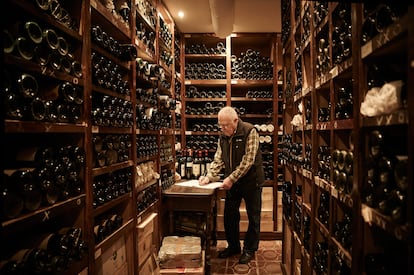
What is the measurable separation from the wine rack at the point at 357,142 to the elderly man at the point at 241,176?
122 cm

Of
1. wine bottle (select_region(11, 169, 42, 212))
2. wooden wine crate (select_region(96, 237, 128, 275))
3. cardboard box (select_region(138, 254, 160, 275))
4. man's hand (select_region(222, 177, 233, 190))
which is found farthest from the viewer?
man's hand (select_region(222, 177, 233, 190))

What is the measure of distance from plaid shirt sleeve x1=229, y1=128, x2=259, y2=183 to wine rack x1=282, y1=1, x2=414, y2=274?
111 cm

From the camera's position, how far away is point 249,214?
4246 mm

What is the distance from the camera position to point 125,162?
2.73 metres

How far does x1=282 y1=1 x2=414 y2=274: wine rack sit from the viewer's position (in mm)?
1193

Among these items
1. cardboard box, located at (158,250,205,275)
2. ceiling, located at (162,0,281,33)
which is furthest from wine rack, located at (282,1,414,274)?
ceiling, located at (162,0,281,33)

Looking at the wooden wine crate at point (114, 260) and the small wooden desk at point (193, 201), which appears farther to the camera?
the small wooden desk at point (193, 201)

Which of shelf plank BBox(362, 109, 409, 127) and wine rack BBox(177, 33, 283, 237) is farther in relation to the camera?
wine rack BBox(177, 33, 283, 237)

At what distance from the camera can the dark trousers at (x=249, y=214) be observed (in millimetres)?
4180

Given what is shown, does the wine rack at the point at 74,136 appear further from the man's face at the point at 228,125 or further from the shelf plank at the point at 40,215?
the man's face at the point at 228,125

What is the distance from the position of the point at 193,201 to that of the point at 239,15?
8.92ft

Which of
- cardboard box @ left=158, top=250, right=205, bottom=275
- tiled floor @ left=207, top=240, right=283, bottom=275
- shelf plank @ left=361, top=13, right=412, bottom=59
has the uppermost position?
shelf plank @ left=361, top=13, right=412, bottom=59

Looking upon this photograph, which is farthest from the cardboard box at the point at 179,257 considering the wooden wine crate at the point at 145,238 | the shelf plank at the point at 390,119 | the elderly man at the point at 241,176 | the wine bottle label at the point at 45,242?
the shelf plank at the point at 390,119

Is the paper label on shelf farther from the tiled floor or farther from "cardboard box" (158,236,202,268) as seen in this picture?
the tiled floor
